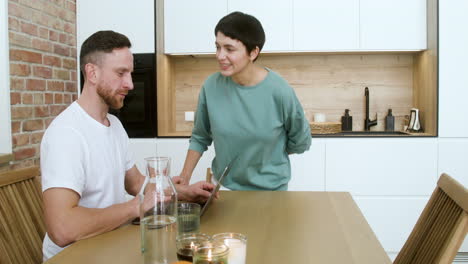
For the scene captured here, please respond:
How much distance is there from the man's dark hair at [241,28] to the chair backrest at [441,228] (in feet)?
3.27

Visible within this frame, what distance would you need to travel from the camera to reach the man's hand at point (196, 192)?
5.15ft

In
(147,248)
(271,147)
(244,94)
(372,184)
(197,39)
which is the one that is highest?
(197,39)

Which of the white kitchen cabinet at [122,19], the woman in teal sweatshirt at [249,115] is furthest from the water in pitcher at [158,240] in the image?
the white kitchen cabinet at [122,19]

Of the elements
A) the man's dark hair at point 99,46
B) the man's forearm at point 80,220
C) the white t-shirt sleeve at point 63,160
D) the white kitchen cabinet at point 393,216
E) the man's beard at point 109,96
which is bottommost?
the white kitchen cabinet at point 393,216

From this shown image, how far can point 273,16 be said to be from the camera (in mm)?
3561

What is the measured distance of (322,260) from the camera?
1112 millimetres

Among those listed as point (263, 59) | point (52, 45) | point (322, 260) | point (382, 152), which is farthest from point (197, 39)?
point (322, 260)

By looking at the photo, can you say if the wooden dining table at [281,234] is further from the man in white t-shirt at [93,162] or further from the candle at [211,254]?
the candle at [211,254]

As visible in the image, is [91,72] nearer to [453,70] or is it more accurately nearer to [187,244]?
[187,244]

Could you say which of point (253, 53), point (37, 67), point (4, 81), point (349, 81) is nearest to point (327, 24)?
point (349, 81)

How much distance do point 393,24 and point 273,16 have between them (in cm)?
88

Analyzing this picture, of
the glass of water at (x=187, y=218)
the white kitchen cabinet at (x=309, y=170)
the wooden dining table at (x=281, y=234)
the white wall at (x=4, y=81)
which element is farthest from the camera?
the white kitchen cabinet at (x=309, y=170)

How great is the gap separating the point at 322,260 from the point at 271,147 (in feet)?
3.38

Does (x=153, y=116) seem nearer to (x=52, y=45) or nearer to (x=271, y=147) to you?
(x=52, y=45)
